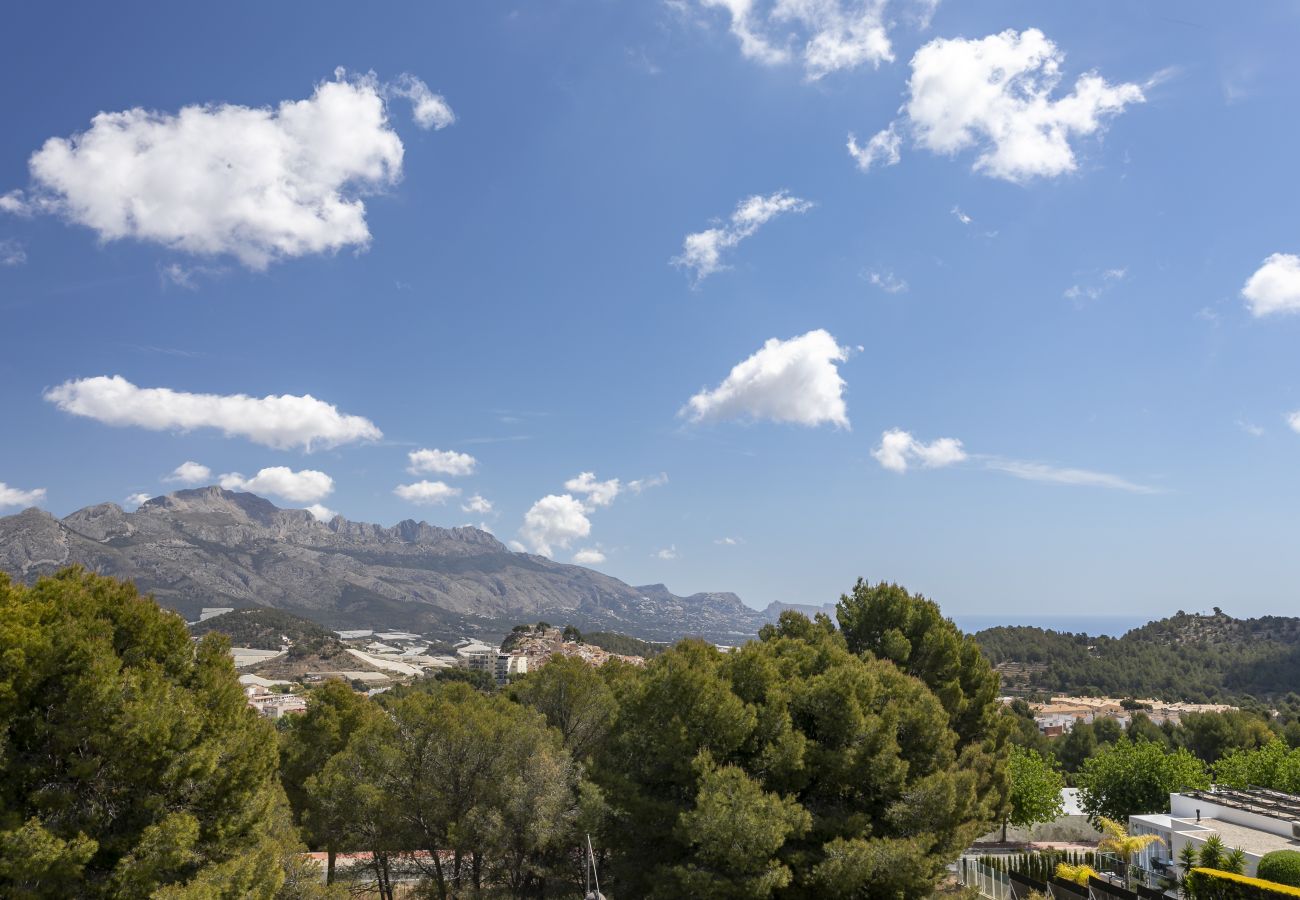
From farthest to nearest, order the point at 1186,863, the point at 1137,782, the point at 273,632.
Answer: the point at 273,632 → the point at 1137,782 → the point at 1186,863

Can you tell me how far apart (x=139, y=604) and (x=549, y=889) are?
12.4 metres

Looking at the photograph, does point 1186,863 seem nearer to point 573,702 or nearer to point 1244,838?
point 1244,838

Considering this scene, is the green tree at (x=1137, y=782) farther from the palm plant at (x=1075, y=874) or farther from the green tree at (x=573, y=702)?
the green tree at (x=573, y=702)

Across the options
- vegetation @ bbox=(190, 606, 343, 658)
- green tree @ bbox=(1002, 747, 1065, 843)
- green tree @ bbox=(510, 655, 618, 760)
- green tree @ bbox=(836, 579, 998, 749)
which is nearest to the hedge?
green tree @ bbox=(836, 579, 998, 749)

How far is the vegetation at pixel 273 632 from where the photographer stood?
489ft

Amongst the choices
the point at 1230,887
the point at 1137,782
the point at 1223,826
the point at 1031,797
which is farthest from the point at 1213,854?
the point at 1137,782

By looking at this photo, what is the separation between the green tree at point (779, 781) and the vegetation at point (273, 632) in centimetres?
14856

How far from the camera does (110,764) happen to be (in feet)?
32.1

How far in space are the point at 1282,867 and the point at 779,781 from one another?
1030 centimetres

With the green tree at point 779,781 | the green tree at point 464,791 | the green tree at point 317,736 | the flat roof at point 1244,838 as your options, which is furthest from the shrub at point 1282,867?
the green tree at point 317,736

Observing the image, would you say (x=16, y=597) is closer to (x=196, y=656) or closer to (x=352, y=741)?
(x=196, y=656)

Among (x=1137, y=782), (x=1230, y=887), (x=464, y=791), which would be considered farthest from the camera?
(x=1137, y=782)

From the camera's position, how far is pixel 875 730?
1459 cm

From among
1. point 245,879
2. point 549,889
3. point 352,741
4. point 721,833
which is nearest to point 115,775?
point 245,879
